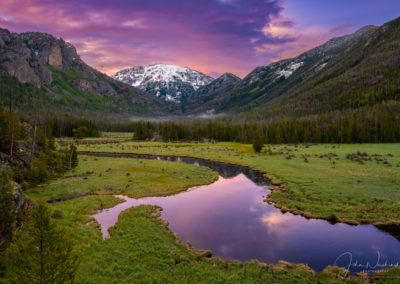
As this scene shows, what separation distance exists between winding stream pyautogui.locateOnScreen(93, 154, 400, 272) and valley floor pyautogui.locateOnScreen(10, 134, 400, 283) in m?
1.82

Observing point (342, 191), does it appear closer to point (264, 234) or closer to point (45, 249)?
point (264, 234)

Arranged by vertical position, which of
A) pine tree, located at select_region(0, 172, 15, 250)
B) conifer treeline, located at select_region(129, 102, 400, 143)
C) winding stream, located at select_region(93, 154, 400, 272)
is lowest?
winding stream, located at select_region(93, 154, 400, 272)

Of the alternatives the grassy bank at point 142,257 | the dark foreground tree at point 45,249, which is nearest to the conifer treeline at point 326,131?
the grassy bank at point 142,257

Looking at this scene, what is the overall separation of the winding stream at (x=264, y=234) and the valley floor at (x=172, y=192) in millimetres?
1820

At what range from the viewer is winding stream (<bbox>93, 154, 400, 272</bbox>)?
747 inches

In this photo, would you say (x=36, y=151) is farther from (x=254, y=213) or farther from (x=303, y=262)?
(x=303, y=262)

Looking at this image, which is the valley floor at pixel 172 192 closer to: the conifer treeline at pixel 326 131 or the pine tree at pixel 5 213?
the pine tree at pixel 5 213

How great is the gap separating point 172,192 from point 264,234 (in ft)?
63.4

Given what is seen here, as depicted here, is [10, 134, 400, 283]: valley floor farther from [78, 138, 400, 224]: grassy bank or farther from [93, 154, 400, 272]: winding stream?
[93, 154, 400, 272]: winding stream

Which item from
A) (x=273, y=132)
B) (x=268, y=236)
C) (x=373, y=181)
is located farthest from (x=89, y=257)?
(x=273, y=132)

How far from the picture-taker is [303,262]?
18.2 metres

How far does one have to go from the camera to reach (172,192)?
3903 cm

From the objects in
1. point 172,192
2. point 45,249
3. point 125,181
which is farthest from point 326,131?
point 45,249

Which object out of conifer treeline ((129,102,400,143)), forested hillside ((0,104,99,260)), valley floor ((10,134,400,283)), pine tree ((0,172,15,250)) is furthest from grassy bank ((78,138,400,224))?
conifer treeline ((129,102,400,143))
